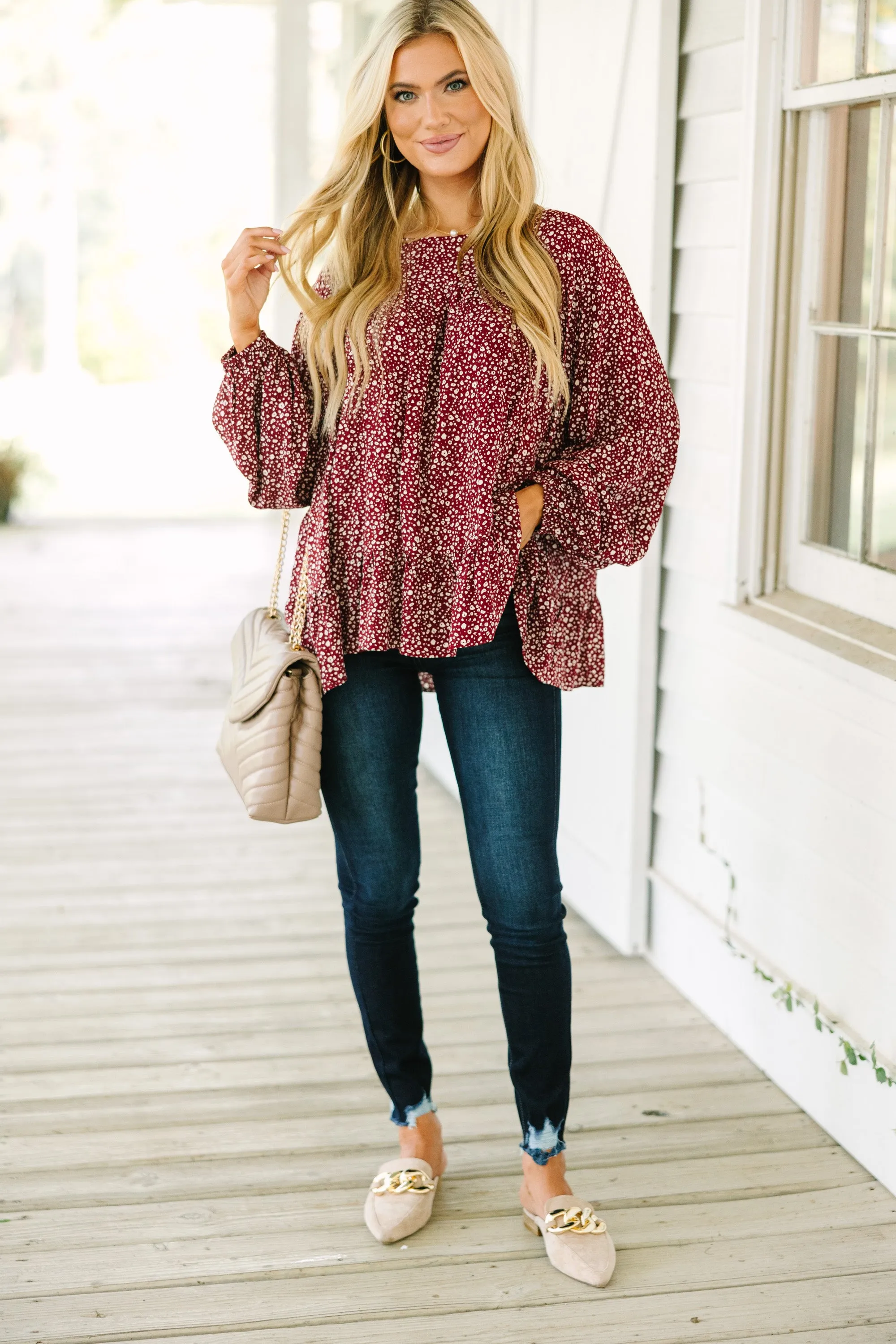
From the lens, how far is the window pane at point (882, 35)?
2.16 metres

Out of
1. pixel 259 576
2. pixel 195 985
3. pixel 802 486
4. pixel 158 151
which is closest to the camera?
pixel 802 486

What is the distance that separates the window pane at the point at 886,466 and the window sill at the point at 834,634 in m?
0.12

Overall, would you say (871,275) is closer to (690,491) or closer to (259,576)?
(690,491)

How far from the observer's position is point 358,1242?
2.09 m

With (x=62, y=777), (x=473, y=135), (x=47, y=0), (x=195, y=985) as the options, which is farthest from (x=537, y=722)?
(x=47, y=0)

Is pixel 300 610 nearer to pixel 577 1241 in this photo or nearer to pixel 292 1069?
pixel 577 1241

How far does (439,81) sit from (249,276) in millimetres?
347

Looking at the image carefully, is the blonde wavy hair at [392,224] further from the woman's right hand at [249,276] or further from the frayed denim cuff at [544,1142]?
the frayed denim cuff at [544,1142]

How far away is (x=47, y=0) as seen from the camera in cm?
1177

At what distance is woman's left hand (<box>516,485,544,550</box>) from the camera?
6.11 feet

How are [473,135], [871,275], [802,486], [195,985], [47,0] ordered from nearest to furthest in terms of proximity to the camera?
[473,135]
[871,275]
[802,486]
[195,985]
[47,0]

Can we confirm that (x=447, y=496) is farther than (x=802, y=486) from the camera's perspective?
No

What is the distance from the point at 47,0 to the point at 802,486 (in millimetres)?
11367

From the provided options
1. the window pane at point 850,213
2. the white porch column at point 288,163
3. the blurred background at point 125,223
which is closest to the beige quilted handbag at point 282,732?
the window pane at point 850,213
